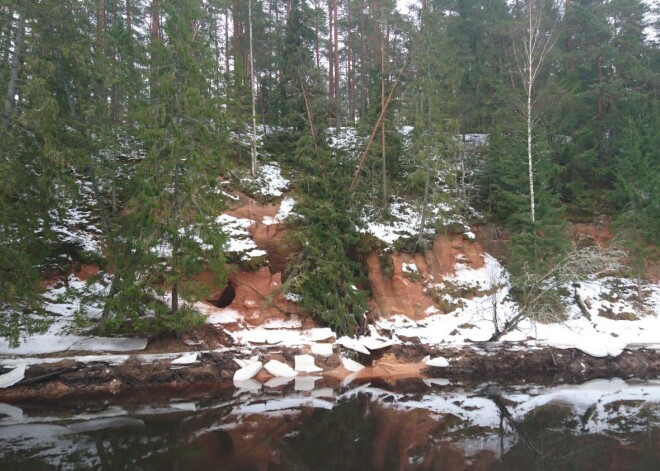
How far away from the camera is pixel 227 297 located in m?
17.2

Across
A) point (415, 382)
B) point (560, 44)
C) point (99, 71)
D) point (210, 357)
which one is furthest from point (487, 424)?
point (560, 44)

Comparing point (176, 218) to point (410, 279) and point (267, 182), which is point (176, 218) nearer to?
point (267, 182)

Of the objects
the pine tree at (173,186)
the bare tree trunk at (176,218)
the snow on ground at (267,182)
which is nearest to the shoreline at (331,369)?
the pine tree at (173,186)

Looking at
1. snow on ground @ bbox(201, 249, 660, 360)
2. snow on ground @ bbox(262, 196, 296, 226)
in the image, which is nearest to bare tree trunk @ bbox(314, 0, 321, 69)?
snow on ground @ bbox(262, 196, 296, 226)

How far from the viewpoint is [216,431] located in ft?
30.6

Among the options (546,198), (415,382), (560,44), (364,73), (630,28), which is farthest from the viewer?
(364,73)

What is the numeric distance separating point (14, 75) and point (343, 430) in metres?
12.9

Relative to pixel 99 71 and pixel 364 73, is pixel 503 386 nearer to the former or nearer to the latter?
pixel 99 71

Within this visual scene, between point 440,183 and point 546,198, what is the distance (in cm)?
643

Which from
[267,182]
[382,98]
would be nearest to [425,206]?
[382,98]

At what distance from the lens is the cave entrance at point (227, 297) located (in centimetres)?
1698

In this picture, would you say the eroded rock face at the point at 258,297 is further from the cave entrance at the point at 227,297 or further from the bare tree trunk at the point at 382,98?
the bare tree trunk at the point at 382,98

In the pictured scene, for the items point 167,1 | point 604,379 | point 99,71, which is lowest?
point 604,379

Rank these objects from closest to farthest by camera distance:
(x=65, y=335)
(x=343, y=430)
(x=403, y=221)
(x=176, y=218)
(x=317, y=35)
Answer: (x=343, y=430) < (x=176, y=218) < (x=65, y=335) < (x=403, y=221) < (x=317, y=35)
